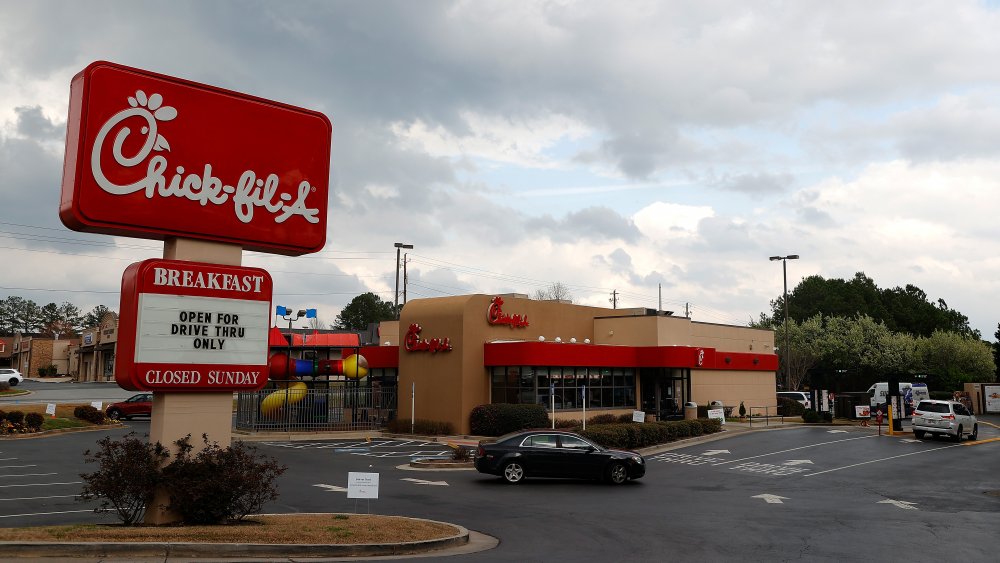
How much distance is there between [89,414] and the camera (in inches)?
1575

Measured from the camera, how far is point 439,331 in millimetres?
36406

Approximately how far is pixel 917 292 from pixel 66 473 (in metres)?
123

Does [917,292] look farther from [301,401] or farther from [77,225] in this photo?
[77,225]

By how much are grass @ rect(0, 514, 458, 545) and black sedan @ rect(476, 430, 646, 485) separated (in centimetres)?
682

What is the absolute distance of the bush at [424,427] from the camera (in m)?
35.2

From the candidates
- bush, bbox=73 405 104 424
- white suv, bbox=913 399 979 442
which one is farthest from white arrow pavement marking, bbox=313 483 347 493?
white suv, bbox=913 399 979 442

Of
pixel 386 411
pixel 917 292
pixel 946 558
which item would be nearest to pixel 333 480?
pixel 946 558

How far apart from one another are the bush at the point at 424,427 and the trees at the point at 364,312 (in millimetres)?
83418

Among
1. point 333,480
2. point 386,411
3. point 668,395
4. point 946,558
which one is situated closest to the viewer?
point 946,558

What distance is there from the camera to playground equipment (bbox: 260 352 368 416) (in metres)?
31.9

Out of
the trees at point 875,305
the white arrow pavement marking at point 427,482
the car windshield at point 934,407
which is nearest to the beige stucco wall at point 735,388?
the car windshield at point 934,407

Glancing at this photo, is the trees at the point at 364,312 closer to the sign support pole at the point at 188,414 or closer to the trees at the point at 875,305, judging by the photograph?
the trees at the point at 875,305

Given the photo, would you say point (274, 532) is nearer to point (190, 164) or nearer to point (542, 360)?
point (190, 164)

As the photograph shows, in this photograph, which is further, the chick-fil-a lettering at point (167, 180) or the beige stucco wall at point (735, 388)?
the beige stucco wall at point (735, 388)
